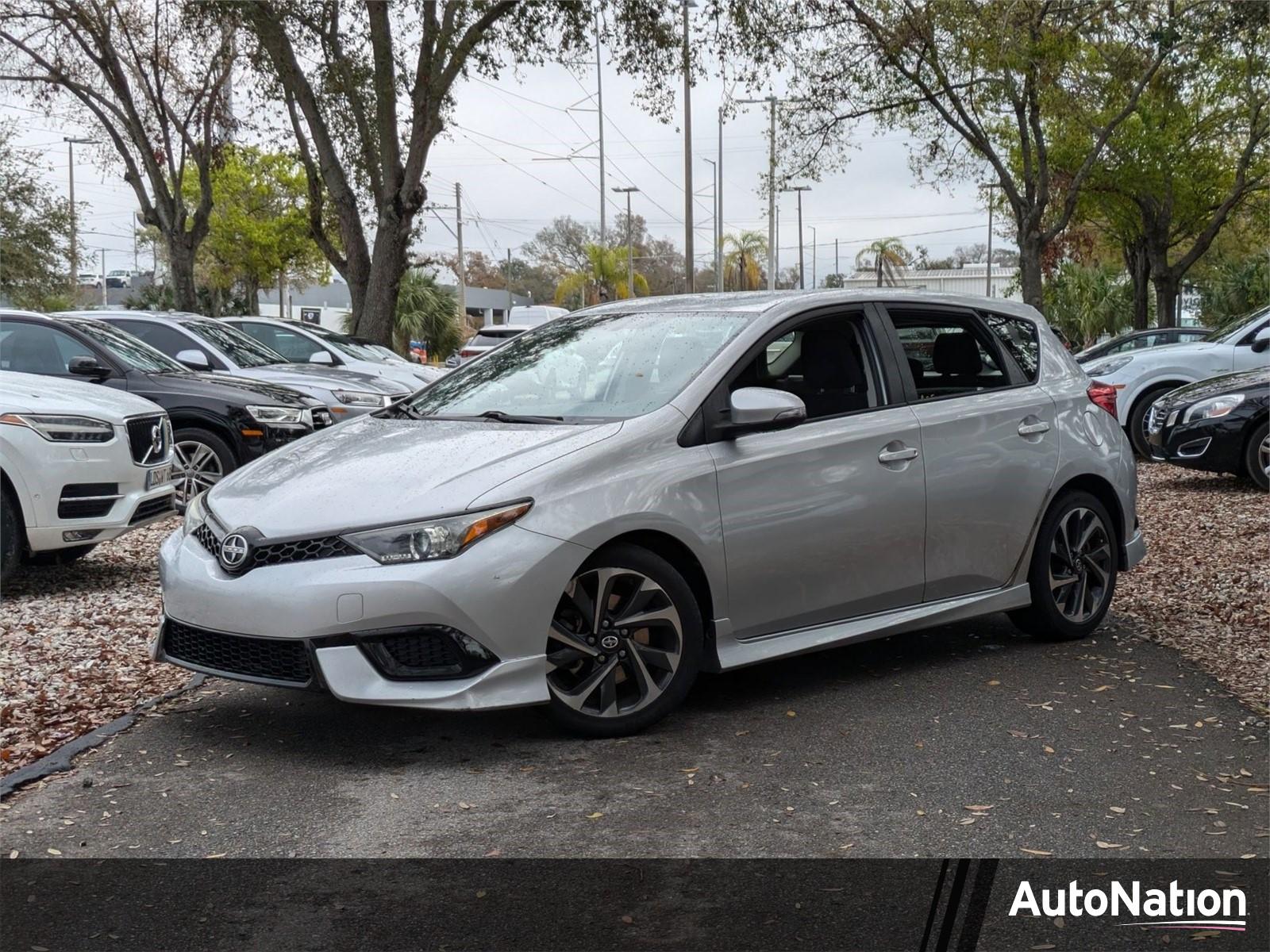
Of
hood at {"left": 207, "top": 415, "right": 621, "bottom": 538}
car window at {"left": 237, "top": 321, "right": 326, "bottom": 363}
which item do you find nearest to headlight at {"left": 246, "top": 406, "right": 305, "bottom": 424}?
car window at {"left": 237, "top": 321, "right": 326, "bottom": 363}

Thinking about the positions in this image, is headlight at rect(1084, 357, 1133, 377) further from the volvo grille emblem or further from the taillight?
the volvo grille emblem

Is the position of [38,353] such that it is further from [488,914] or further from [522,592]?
[488,914]


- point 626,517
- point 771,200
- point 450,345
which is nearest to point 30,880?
point 626,517

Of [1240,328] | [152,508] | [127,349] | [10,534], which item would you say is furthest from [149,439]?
[1240,328]

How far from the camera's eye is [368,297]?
21844 mm

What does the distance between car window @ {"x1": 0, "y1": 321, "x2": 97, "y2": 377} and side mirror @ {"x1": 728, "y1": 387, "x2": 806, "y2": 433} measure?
6843mm

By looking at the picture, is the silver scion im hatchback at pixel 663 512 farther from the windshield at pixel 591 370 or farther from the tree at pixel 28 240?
the tree at pixel 28 240

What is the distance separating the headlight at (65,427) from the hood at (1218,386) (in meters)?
9.44

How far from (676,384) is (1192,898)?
2.76 meters

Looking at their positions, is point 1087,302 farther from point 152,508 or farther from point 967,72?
point 152,508

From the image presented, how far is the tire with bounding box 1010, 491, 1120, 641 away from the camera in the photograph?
6.84m

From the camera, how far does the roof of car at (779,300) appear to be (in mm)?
6293

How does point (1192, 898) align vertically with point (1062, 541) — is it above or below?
below

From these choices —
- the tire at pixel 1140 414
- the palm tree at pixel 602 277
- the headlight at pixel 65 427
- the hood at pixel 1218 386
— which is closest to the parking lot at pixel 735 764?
the headlight at pixel 65 427
